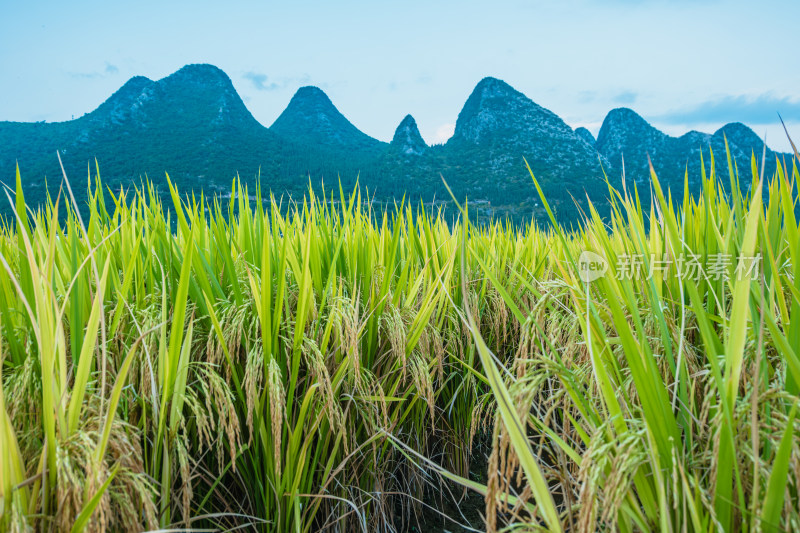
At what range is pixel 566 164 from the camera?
6431 cm

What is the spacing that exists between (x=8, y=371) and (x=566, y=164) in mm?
70665

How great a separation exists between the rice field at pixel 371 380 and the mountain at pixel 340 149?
1416 inches

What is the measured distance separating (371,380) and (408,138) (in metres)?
81.1

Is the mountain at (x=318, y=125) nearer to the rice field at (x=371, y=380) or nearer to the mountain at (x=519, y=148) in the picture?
the mountain at (x=519, y=148)

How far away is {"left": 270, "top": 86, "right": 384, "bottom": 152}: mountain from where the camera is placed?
85.1 metres

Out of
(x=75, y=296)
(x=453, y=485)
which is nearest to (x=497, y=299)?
(x=453, y=485)

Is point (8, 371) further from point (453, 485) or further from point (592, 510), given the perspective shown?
point (453, 485)

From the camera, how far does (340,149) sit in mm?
79688

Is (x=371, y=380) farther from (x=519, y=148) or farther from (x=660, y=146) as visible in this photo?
(x=660, y=146)
